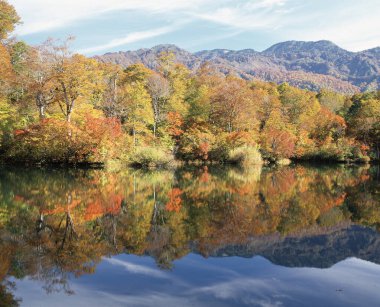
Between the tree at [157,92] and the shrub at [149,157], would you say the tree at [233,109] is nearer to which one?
the tree at [157,92]

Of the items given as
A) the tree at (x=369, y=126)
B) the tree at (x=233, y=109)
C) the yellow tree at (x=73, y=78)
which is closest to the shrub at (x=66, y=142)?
the yellow tree at (x=73, y=78)

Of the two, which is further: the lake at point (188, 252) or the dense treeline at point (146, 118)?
the dense treeline at point (146, 118)

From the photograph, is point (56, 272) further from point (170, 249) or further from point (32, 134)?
point (32, 134)

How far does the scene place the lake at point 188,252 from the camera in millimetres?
5660

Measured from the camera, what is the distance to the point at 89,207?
12281mm

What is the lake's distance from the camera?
5.66m

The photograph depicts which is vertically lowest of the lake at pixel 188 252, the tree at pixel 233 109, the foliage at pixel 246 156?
the foliage at pixel 246 156

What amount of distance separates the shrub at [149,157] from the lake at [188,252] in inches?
741

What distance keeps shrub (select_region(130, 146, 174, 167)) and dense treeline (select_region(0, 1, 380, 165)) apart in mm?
87

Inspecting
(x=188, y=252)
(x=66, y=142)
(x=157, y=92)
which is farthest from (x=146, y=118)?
(x=188, y=252)

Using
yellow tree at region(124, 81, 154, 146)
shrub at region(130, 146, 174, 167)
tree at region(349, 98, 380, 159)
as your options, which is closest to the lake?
shrub at region(130, 146, 174, 167)

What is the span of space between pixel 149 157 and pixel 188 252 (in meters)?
25.5

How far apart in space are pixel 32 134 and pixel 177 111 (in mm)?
18425

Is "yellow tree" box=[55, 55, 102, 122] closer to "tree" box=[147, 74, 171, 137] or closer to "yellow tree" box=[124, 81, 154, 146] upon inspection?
"yellow tree" box=[124, 81, 154, 146]
